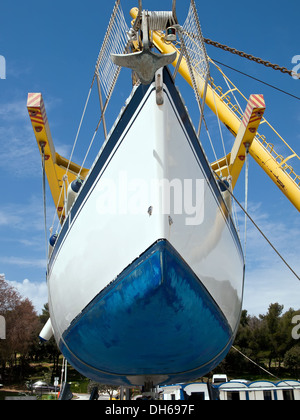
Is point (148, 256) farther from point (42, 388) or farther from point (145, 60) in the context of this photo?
point (42, 388)

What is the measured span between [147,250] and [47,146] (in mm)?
4672

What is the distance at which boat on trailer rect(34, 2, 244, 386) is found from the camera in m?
3.66

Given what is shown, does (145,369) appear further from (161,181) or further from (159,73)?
(159,73)

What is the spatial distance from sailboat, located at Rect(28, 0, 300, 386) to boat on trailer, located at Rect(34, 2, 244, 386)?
0.01m

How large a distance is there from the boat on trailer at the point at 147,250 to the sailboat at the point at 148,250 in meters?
0.01

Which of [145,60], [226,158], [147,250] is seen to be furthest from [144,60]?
[226,158]

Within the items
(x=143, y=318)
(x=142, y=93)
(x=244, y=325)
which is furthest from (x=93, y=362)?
(x=244, y=325)

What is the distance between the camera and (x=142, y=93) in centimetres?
410

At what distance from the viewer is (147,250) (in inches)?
142

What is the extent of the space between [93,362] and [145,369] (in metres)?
0.67

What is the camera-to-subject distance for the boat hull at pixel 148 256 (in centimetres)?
365

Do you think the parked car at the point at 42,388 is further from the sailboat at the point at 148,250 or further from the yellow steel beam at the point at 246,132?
the sailboat at the point at 148,250

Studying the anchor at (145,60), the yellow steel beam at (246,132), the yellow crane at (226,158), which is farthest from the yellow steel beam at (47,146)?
the yellow steel beam at (246,132)

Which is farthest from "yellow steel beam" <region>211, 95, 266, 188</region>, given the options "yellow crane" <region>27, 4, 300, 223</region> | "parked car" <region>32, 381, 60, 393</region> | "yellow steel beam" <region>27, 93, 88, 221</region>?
"parked car" <region>32, 381, 60, 393</region>
